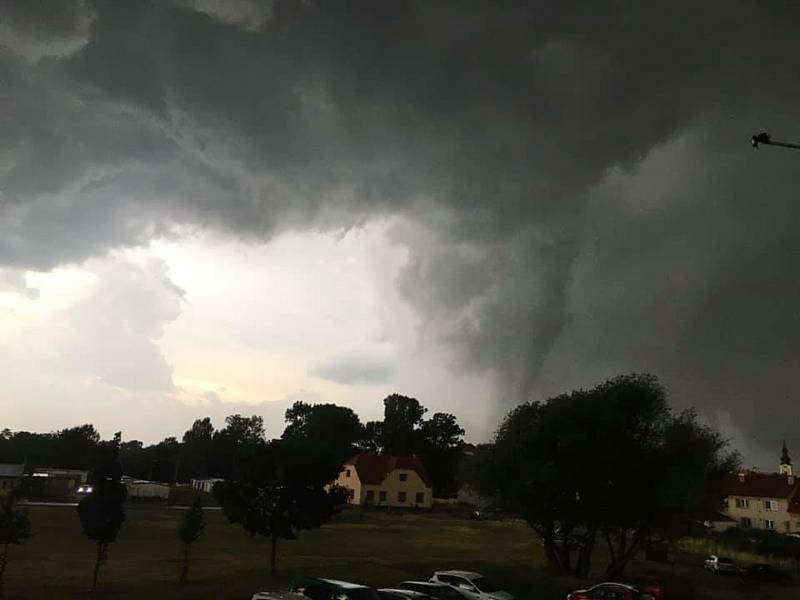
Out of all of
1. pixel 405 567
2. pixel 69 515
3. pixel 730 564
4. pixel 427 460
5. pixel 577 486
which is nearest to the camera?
pixel 405 567

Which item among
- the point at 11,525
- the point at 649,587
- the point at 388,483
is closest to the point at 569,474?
the point at 649,587

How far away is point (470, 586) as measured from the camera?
97.1 feet

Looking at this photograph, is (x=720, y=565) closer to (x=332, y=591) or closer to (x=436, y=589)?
(x=436, y=589)

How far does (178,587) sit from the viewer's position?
98.6ft

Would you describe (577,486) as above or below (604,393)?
below

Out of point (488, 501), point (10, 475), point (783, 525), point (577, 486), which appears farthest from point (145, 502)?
point (783, 525)

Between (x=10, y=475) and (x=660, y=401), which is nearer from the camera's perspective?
(x=660, y=401)

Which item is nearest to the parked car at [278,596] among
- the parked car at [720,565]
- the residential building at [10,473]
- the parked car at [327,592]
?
the parked car at [327,592]

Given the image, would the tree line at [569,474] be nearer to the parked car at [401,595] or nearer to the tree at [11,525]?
the tree at [11,525]

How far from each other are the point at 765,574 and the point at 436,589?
1312 inches

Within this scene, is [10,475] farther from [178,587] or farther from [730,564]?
[730,564]

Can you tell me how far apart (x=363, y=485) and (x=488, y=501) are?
200 ft

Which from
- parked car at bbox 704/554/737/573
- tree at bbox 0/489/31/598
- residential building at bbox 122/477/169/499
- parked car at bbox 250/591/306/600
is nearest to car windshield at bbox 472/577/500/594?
parked car at bbox 250/591/306/600

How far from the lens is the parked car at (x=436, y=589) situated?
27.2 meters
